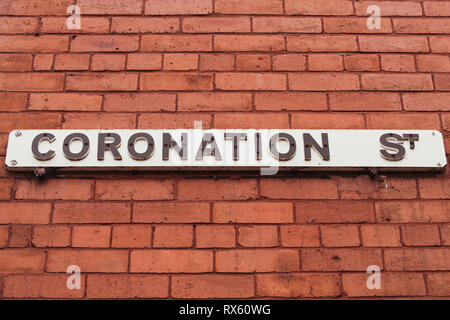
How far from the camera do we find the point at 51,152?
1999 mm

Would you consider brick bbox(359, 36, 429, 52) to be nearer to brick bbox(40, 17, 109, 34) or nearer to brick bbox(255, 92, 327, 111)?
brick bbox(255, 92, 327, 111)

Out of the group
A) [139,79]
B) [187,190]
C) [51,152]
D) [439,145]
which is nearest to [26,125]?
[51,152]

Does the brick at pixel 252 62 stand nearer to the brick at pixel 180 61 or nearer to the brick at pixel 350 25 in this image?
the brick at pixel 180 61

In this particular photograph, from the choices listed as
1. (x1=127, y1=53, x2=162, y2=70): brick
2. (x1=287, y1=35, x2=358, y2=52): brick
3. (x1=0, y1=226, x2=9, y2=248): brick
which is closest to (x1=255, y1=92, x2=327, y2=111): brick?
(x1=287, y1=35, x2=358, y2=52): brick

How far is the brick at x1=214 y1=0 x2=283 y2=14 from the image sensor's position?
2.31 meters

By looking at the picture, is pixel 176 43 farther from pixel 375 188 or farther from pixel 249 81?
pixel 375 188

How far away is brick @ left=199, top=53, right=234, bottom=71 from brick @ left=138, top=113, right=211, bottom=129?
0.24 metres

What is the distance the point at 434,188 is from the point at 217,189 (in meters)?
0.88

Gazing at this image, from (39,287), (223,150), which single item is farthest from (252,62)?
(39,287)

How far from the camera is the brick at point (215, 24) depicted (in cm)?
227

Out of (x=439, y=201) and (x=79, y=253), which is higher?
(x=439, y=201)

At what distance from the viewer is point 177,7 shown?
7.60ft
